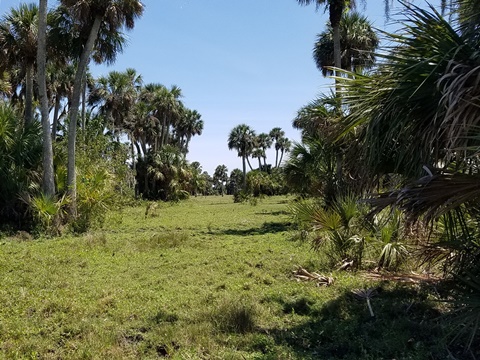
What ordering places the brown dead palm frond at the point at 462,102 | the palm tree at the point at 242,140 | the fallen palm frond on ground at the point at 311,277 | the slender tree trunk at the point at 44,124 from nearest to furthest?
the brown dead palm frond at the point at 462,102, the fallen palm frond on ground at the point at 311,277, the slender tree trunk at the point at 44,124, the palm tree at the point at 242,140

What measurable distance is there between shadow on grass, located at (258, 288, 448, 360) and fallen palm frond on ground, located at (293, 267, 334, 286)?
28.2 inches

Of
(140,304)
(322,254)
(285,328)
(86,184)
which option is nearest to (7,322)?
(140,304)

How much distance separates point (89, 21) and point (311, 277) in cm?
1346

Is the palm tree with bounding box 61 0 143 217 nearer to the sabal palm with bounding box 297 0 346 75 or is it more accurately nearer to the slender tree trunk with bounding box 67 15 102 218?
the slender tree trunk with bounding box 67 15 102 218

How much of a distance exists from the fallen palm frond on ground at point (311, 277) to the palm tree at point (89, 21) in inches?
388

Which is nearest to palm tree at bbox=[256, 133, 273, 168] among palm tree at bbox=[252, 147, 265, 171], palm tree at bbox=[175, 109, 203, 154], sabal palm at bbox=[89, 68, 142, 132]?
palm tree at bbox=[252, 147, 265, 171]

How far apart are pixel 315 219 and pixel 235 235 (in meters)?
7.65

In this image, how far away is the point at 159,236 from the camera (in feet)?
42.1

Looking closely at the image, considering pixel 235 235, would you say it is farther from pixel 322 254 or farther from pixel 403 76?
pixel 403 76

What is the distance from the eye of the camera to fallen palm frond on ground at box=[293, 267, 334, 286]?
681 centimetres

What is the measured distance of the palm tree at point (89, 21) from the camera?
14.9m

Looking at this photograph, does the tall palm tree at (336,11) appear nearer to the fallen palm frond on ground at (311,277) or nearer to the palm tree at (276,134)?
the fallen palm frond on ground at (311,277)

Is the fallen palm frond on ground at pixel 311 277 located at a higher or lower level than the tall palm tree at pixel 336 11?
lower

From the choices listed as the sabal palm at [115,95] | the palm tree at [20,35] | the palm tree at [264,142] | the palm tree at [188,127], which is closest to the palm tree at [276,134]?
the palm tree at [264,142]
